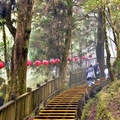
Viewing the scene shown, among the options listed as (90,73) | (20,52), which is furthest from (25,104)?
(90,73)

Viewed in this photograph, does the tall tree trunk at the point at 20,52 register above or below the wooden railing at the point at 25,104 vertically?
above

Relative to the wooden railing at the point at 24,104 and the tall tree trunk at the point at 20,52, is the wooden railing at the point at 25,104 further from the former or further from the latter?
the tall tree trunk at the point at 20,52

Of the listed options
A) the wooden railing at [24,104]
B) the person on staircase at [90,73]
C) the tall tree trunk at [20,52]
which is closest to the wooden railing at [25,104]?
the wooden railing at [24,104]

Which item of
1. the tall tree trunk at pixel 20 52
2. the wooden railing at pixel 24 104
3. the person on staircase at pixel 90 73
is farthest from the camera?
Answer: the person on staircase at pixel 90 73

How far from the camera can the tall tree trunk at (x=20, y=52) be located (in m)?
8.56

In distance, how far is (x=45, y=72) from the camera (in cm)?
1944

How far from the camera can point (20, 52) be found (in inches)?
339

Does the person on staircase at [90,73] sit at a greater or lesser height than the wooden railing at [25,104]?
greater

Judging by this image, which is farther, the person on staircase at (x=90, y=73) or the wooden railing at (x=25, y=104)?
the person on staircase at (x=90, y=73)

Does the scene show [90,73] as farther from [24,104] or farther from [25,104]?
[24,104]

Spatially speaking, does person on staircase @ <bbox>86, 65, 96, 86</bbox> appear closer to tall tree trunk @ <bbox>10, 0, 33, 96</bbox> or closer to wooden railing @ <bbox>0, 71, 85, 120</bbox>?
wooden railing @ <bbox>0, 71, 85, 120</bbox>

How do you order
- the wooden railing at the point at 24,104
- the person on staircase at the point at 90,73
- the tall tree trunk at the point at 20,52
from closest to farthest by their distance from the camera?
1. the wooden railing at the point at 24,104
2. the tall tree trunk at the point at 20,52
3. the person on staircase at the point at 90,73

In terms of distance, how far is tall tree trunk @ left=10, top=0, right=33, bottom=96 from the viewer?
8562 millimetres

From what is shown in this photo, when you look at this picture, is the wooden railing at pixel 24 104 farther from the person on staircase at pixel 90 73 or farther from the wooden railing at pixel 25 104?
the person on staircase at pixel 90 73
